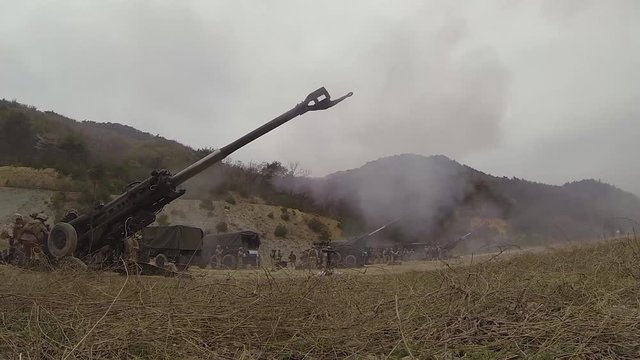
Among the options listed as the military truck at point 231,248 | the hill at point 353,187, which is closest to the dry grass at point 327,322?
the military truck at point 231,248

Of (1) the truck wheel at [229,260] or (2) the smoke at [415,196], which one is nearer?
(1) the truck wheel at [229,260]

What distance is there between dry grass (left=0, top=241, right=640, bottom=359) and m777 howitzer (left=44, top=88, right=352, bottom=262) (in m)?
5.81

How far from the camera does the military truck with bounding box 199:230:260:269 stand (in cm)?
2219

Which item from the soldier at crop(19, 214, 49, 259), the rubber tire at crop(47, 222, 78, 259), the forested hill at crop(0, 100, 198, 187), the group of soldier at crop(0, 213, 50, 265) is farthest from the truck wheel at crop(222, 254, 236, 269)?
the rubber tire at crop(47, 222, 78, 259)

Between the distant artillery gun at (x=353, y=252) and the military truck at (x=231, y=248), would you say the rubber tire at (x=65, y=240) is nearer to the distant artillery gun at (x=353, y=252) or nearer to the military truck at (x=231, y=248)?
the military truck at (x=231, y=248)

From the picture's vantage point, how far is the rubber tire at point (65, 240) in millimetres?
10148

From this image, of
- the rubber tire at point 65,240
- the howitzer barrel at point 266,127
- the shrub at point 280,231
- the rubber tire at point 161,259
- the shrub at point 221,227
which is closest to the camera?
the howitzer barrel at point 266,127

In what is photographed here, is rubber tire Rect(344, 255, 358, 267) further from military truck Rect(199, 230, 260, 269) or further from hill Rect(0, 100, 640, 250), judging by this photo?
hill Rect(0, 100, 640, 250)

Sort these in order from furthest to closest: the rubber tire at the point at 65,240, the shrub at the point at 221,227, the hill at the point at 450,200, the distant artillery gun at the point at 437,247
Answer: the hill at the point at 450,200, the shrub at the point at 221,227, the distant artillery gun at the point at 437,247, the rubber tire at the point at 65,240

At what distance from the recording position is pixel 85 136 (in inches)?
1318

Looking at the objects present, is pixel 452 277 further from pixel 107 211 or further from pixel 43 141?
pixel 43 141

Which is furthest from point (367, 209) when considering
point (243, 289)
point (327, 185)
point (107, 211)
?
point (243, 289)

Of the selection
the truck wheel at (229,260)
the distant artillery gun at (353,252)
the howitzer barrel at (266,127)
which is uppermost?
the howitzer barrel at (266,127)

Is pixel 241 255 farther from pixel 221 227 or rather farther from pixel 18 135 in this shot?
pixel 18 135
